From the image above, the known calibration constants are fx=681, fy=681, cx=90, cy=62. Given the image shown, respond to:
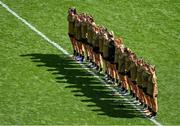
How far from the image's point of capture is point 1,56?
2031 centimetres

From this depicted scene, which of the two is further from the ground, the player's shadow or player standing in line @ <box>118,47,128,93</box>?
player standing in line @ <box>118,47,128,93</box>

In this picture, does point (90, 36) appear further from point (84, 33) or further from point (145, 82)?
point (145, 82)

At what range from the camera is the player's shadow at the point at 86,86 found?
55.4 ft

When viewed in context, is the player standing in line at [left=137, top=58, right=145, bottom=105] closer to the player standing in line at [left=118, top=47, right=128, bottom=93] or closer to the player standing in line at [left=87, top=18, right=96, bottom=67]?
the player standing in line at [left=118, top=47, right=128, bottom=93]

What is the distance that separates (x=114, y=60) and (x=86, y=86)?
1.03 meters

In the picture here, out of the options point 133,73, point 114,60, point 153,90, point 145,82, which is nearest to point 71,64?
point 114,60

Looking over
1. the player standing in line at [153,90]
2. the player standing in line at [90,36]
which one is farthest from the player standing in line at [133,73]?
the player standing in line at [90,36]

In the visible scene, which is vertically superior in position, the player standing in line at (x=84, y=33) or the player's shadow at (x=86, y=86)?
the player standing in line at (x=84, y=33)

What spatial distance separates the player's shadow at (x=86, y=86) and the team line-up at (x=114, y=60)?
371mm

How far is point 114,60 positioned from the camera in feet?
60.3

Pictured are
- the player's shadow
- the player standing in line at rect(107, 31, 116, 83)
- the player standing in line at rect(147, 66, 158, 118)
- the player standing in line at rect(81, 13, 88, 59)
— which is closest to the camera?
the player standing in line at rect(147, 66, 158, 118)

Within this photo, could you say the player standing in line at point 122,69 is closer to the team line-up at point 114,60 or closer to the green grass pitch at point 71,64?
the team line-up at point 114,60

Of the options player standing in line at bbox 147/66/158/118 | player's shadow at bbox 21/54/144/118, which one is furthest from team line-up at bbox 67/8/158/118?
player's shadow at bbox 21/54/144/118

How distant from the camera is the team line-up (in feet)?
54.8
